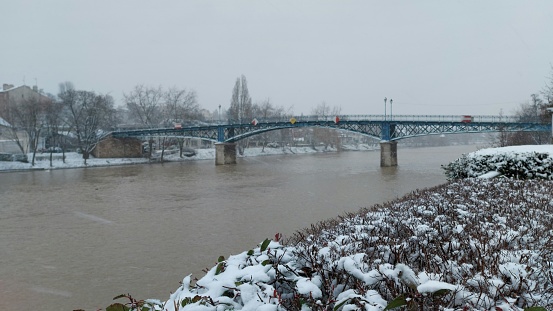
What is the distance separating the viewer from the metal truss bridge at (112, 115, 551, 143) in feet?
151

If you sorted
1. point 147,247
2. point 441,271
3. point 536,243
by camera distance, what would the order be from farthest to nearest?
point 147,247 → point 536,243 → point 441,271

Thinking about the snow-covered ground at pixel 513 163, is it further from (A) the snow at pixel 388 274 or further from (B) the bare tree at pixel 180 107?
(B) the bare tree at pixel 180 107

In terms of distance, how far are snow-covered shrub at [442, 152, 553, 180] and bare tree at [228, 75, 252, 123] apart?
217ft

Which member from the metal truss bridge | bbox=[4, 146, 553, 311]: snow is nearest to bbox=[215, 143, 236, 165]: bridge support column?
the metal truss bridge

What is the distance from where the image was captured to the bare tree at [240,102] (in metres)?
79.9

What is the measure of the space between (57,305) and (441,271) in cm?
662

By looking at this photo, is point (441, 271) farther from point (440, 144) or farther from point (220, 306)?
A: point (440, 144)

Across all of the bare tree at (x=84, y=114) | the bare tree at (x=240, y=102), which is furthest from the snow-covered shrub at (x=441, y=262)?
the bare tree at (x=240, y=102)

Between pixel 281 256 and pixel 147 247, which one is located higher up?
pixel 281 256

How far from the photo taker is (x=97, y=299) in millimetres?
7301

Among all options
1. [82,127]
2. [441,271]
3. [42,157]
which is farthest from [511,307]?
[82,127]

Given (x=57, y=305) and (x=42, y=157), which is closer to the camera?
(x=57, y=305)

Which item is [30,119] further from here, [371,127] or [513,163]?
[513,163]

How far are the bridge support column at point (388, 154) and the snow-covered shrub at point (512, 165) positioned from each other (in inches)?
1276
